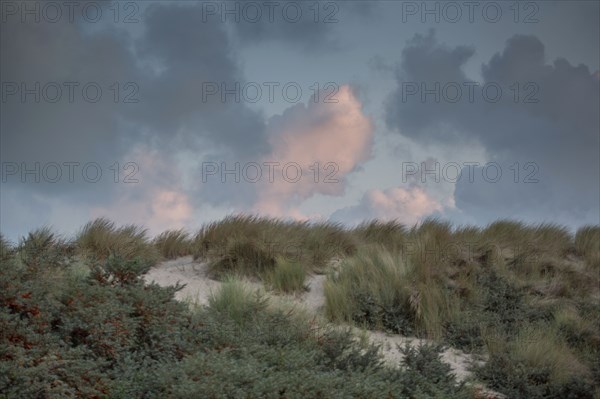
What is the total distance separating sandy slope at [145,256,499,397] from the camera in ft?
32.8

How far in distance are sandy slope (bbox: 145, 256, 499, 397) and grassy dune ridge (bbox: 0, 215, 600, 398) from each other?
0.63 feet

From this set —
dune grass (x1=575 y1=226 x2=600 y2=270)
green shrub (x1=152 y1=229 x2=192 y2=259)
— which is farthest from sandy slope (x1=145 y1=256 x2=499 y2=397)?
dune grass (x1=575 y1=226 x2=600 y2=270)

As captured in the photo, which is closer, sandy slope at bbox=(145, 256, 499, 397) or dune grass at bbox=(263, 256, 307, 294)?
sandy slope at bbox=(145, 256, 499, 397)

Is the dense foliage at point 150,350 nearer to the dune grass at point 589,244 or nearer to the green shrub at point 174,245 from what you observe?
the green shrub at point 174,245

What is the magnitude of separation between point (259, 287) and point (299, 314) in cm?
155

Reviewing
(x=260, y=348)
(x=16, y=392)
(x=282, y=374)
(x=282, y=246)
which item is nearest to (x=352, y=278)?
(x=282, y=246)

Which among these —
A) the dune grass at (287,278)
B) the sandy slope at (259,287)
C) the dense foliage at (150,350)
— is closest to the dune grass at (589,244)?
the sandy slope at (259,287)

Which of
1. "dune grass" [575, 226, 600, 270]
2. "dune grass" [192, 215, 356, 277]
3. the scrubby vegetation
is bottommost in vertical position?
the scrubby vegetation

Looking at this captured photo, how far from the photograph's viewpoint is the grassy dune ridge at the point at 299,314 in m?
6.19

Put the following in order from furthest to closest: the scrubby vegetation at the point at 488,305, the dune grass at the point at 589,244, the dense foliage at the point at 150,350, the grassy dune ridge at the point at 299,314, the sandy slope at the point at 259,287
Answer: the dune grass at the point at 589,244 → the sandy slope at the point at 259,287 → the scrubby vegetation at the point at 488,305 → the grassy dune ridge at the point at 299,314 → the dense foliage at the point at 150,350

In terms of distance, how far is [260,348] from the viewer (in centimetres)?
725

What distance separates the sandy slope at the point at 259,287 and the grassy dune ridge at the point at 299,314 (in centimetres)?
19

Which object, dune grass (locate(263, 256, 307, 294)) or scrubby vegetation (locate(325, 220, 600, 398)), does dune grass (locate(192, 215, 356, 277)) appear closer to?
dune grass (locate(263, 256, 307, 294))

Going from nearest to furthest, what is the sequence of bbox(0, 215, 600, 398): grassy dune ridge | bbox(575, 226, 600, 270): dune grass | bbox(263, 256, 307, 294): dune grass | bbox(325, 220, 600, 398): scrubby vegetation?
bbox(0, 215, 600, 398): grassy dune ridge
bbox(325, 220, 600, 398): scrubby vegetation
bbox(263, 256, 307, 294): dune grass
bbox(575, 226, 600, 270): dune grass
